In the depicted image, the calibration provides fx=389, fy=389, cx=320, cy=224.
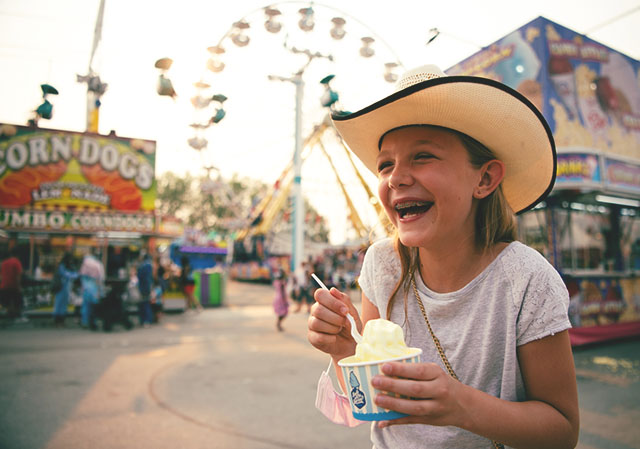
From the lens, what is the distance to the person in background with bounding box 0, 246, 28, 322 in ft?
32.3

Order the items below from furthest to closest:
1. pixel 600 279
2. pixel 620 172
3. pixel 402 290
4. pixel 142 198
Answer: pixel 142 198 < pixel 600 279 < pixel 620 172 < pixel 402 290

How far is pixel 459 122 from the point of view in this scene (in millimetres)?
1316

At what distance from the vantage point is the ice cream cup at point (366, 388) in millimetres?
973

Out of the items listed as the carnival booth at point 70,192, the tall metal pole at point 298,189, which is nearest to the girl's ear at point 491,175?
the tall metal pole at point 298,189

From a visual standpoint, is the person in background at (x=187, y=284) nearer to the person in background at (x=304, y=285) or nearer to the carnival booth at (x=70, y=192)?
the carnival booth at (x=70, y=192)

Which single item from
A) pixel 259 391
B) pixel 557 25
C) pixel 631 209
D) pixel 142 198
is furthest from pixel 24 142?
pixel 631 209

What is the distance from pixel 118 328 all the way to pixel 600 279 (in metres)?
11.0

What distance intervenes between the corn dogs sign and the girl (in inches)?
547

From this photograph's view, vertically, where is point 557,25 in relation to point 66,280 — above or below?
above

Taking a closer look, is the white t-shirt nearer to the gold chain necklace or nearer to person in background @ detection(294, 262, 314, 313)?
the gold chain necklace

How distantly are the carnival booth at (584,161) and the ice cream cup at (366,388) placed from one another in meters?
6.58

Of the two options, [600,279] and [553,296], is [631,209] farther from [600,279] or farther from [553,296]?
[553,296]

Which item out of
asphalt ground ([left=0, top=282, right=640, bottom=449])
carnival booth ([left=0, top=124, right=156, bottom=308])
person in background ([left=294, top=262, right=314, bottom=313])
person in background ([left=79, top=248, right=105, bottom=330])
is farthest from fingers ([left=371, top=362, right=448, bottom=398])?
carnival booth ([left=0, top=124, right=156, bottom=308])

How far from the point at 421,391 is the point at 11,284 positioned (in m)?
12.3
